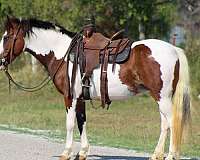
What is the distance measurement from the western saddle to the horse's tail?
0.96 meters

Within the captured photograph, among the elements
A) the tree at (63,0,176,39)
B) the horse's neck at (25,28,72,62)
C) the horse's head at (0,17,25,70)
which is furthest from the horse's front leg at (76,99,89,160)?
the tree at (63,0,176,39)

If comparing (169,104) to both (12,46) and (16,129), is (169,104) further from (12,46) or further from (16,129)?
(16,129)

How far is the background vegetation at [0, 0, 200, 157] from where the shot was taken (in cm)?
1783

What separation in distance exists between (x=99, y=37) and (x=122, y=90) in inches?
43.6

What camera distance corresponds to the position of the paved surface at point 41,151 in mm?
11977

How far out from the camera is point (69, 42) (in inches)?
466

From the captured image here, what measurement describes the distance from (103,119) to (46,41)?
995 cm

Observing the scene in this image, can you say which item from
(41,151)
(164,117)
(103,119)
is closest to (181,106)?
(164,117)

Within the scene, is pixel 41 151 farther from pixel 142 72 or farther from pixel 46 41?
pixel 142 72

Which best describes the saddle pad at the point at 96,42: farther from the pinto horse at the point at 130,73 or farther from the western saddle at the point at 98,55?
the pinto horse at the point at 130,73

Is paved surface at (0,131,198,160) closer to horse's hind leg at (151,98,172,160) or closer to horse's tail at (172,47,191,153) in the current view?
horse's hind leg at (151,98,172,160)

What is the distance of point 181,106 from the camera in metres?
10.9

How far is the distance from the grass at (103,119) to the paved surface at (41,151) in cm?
98

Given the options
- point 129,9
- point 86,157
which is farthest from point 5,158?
point 129,9
